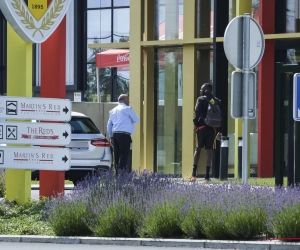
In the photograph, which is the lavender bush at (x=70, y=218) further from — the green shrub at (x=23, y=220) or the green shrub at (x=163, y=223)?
the green shrub at (x=163, y=223)

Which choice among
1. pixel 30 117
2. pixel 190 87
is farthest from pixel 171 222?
pixel 190 87

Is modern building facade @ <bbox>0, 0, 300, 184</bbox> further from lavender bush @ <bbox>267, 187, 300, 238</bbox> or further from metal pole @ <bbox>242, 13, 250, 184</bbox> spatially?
lavender bush @ <bbox>267, 187, 300, 238</bbox>

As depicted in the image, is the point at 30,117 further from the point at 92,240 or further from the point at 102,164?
the point at 102,164

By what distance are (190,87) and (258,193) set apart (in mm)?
10842

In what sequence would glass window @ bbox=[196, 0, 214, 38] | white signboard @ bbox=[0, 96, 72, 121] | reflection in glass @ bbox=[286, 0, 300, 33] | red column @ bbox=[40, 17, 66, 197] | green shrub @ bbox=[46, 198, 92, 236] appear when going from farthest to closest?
glass window @ bbox=[196, 0, 214, 38] < reflection in glass @ bbox=[286, 0, 300, 33] < red column @ bbox=[40, 17, 66, 197] < white signboard @ bbox=[0, 96, 72, 121] < green shrub @ bbox=[46, 198, 92, 236]

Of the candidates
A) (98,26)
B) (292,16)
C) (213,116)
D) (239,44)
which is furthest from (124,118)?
(98,26)

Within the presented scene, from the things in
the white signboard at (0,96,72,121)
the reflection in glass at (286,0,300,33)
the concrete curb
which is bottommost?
the concrete curb

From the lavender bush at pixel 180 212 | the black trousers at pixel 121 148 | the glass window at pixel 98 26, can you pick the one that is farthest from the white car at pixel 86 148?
the glass window at pixel 98 26

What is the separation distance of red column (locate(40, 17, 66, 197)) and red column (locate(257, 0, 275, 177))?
7.31 metres

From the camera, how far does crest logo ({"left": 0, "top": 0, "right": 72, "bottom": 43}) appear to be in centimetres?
1417

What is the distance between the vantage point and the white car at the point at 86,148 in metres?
20.1

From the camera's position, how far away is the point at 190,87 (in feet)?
72.7

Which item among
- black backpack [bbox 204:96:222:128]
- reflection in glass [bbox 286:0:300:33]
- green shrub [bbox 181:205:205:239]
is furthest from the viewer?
reflection in glass [bbox 286:0:300:33]

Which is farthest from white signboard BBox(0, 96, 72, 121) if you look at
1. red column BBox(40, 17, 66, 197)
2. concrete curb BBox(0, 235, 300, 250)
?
concrete curb BBox(0, 235, 300, 250)
